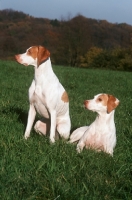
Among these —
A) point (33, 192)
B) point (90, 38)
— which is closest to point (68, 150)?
point (33, 192)

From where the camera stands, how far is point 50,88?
559cm

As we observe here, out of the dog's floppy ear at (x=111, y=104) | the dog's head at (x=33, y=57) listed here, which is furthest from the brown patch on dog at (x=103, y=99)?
the dog's head at (x=33, y=57)

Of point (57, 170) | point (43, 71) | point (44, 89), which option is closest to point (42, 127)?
point (44, 89)

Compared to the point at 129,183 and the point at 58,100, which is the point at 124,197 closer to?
the point at 129,183

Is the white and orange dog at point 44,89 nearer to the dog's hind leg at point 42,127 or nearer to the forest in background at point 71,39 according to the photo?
the dog's hind leg at point 42,127

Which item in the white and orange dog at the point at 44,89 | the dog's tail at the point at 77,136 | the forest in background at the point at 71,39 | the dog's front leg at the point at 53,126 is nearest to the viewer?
the white and orange dog at the point at 44,89

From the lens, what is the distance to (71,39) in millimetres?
68500

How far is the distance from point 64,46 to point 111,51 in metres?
12.6

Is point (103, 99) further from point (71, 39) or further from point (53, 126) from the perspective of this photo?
point (71, 39)

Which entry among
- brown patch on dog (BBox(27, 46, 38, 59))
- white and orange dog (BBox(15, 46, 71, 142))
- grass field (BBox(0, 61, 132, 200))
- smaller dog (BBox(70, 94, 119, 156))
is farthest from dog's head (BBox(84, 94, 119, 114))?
brown patch on dog (BBox(27, 46, 38, 59))

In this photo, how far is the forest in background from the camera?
5679 cm

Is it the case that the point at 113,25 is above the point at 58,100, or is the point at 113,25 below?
above

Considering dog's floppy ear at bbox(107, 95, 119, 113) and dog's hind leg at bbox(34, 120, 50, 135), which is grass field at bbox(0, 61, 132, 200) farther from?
dog's floppy ear at bbox(107, 95, 119, 113)

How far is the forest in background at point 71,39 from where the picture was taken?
56.8 m
